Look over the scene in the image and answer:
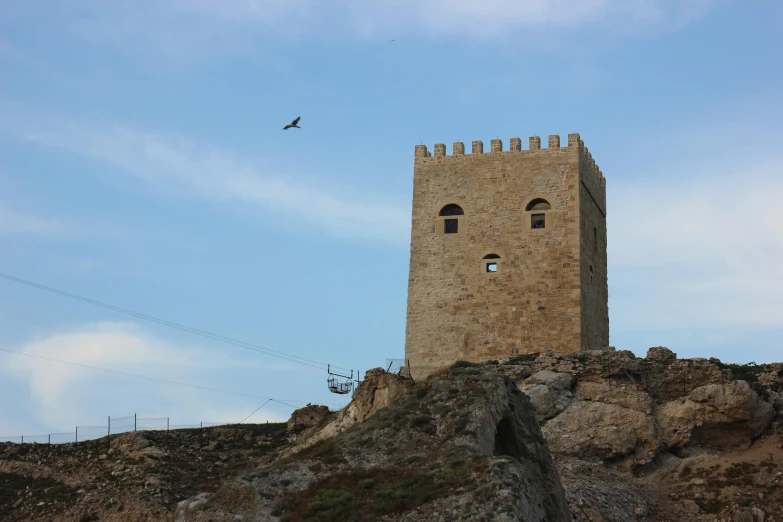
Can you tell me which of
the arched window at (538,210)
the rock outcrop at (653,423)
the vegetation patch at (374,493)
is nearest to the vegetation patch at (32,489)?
the rock outcrop at (653,423)

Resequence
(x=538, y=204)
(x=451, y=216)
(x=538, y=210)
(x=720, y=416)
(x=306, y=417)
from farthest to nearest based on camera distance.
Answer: (x=451, y=216) < (x=538, y=204) < (x=538, y=210) < (x=306, y=417) < (x=720, y=416)

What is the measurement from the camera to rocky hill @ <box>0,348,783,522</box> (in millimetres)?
22984

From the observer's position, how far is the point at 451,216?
44562 mm

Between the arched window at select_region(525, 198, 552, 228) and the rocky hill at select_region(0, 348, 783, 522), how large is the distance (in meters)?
5.95

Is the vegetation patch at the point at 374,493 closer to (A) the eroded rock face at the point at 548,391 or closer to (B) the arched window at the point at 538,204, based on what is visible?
(A) the eroded rock face at the point at 548,391

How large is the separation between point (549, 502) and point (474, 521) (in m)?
3.84

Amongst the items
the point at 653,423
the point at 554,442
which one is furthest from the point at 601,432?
the point at 653,423

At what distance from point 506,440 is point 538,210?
71.1ft

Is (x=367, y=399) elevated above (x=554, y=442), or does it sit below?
above

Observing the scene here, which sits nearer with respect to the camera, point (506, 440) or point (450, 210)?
point (506, 440)

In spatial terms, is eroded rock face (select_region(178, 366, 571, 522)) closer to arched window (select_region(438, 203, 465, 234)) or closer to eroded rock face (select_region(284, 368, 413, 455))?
eroded rock face (select_region(284, 368, 413, 455))

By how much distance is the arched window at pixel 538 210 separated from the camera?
43.7 metres

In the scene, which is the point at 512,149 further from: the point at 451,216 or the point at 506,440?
the point at 506,440

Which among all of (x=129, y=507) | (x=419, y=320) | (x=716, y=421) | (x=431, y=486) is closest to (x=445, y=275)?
(x=419, y=320)
